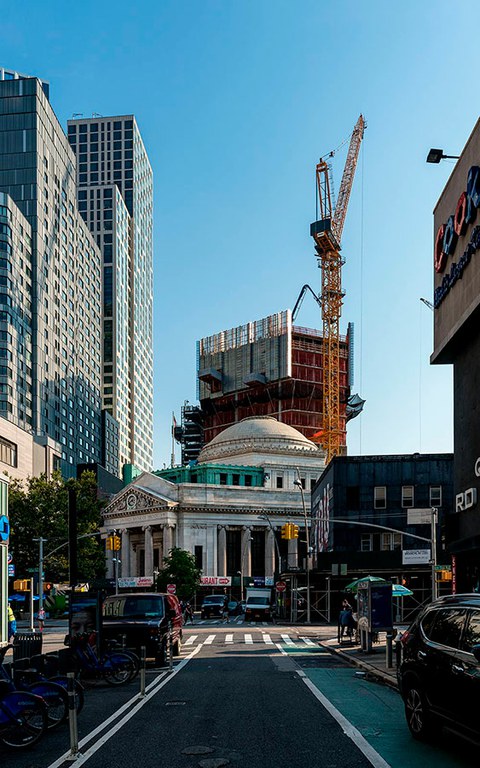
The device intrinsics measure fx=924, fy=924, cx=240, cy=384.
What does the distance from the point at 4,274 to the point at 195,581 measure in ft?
148

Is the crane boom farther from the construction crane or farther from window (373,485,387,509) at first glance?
window (373,485,387,509)

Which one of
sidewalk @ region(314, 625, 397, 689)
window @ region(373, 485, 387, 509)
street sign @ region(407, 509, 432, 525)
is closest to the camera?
sidewalk @ region(314, 625, 397, 689)

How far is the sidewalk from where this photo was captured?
23548 millimetres

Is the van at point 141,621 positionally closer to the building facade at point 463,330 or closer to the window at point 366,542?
the building facade at point 463,330

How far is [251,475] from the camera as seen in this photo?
5276 inches

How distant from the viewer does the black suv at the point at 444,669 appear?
1153 centimetres

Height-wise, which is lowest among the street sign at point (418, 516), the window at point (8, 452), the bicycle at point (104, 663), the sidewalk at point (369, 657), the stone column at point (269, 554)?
the stone column at point (269, 554)

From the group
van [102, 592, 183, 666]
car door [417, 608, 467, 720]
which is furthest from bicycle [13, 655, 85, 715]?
van [102, 592, 183, 666]

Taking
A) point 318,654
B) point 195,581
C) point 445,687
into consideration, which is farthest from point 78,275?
point 445,687

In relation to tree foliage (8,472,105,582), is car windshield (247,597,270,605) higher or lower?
lower

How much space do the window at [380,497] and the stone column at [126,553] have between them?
59740mm

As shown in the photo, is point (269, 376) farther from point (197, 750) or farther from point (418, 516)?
point (197, 750)

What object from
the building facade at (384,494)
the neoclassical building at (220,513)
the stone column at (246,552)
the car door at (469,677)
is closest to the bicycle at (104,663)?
the car door at (469,677)

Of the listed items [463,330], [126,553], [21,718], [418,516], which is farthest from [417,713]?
[126,553]
